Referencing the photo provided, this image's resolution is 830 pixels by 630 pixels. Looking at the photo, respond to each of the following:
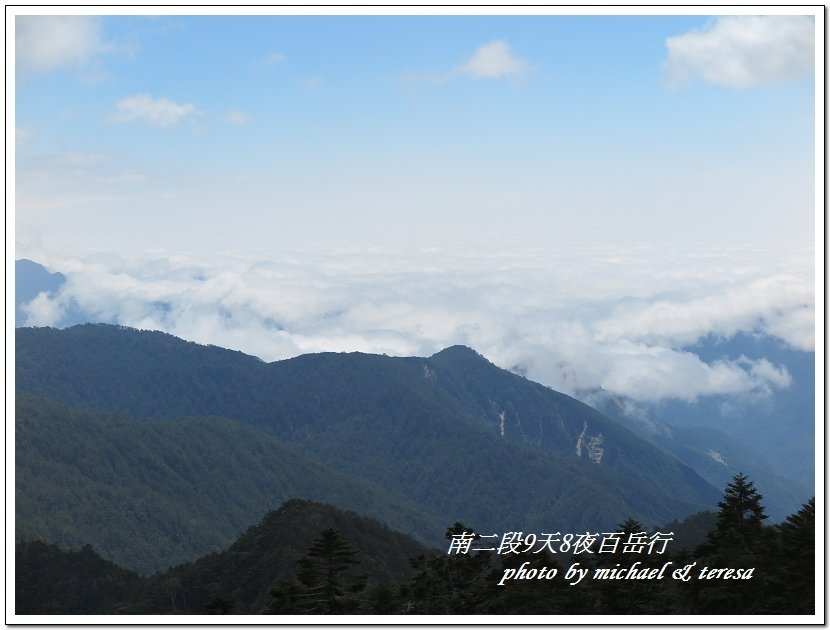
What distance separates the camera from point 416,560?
8800 cm

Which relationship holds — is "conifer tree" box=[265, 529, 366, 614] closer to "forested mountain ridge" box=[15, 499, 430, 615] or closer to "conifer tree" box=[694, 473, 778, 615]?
"conifer tree" box=[694, 473, 778, 615]

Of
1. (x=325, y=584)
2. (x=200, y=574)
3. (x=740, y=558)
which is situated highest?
(x=740, y=558)

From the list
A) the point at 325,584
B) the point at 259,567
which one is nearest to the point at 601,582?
the point at 325,584

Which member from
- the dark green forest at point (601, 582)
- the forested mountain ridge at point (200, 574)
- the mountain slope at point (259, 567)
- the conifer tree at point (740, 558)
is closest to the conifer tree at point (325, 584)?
the dark green forest at point (601, 582)

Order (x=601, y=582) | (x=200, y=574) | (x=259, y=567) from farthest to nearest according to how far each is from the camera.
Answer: (x=259, y=567)
(x=200, y=574)
(x=601, y=582)

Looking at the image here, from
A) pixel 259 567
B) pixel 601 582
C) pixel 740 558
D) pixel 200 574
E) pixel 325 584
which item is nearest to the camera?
pixel 325 584

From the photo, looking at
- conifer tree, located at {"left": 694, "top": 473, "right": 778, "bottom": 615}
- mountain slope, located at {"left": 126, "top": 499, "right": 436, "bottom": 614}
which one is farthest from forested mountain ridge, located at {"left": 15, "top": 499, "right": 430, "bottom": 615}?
conifer tree, located at {"left": 694, "top": 473, "right": 778, "bottom": 615}

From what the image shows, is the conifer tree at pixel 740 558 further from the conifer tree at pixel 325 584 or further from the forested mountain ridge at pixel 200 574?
the forested mountain ridge at pixel 200 574

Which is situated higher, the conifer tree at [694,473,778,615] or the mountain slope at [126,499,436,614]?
the conifer tree at [694,473,778,615]

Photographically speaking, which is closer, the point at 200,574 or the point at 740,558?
the point at 740,558

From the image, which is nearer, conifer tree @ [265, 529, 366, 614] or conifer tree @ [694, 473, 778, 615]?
conifer tree @ [694, 473, 778, 615]

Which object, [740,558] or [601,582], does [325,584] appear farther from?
[740,558]
